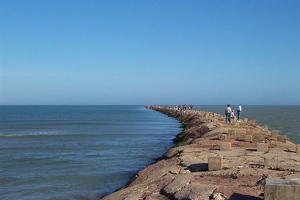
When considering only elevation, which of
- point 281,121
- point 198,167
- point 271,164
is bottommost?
point 281,121

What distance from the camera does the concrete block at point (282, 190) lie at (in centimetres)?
595

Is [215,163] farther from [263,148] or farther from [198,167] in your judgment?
[263,148]

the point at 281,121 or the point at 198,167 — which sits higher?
the point at 198,167

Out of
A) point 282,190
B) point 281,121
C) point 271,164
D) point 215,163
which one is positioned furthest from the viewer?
point 281,121

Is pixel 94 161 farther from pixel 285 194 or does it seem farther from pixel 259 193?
pixel 285 194

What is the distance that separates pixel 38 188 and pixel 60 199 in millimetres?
1533

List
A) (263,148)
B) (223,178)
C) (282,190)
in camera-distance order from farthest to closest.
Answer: (263,148)
(223,178)
(282,190)

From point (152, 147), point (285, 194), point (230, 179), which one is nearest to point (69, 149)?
point (152, 147)

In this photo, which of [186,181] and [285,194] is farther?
[186,181]

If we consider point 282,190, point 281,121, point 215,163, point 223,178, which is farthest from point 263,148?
point 281,121

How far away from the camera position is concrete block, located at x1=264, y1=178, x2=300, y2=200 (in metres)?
5.95

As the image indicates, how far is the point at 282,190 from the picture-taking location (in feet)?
19.6

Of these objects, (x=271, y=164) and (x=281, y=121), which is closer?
(x=271, y=164)

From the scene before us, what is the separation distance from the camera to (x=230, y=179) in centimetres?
820
